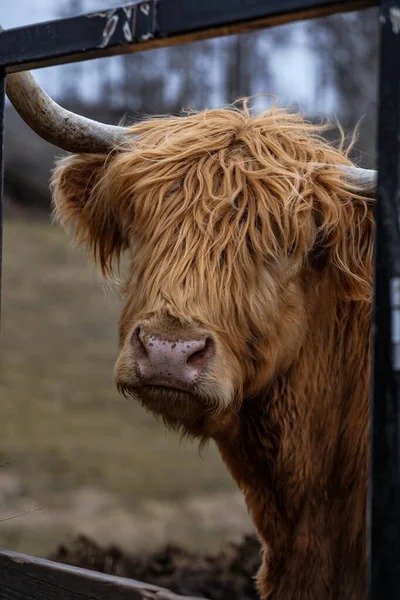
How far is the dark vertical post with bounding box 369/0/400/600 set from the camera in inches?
40.5

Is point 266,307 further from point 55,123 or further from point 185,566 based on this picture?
point 185,566

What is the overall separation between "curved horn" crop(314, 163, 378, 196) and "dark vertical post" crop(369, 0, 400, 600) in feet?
4.04

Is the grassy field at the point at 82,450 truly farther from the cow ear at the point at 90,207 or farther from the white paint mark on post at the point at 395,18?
the white paint mark on post at the point at 395,18

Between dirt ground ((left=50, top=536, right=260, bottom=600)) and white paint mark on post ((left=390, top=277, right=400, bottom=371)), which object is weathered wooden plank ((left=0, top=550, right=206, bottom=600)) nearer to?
white paint mark on post ((left=390, top=277, right=400, bottom=371))

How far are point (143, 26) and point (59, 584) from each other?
1.12m

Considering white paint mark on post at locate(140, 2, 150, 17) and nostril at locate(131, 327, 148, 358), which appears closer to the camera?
white paint mark on post at locate(140, 2, 150, 17)

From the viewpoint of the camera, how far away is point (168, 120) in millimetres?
2695

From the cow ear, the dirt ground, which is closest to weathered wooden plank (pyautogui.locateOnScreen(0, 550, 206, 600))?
the cow ear

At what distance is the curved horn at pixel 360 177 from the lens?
2.28m

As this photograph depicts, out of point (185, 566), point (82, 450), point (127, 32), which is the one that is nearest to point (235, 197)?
point (127, 32)

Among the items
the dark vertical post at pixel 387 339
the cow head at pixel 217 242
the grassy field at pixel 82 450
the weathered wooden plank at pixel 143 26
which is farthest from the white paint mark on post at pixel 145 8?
the grassy field at pixel 82 450

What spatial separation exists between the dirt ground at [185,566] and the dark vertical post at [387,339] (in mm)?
3570

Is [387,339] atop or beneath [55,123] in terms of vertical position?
beneath

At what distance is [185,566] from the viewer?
491 centimetres
